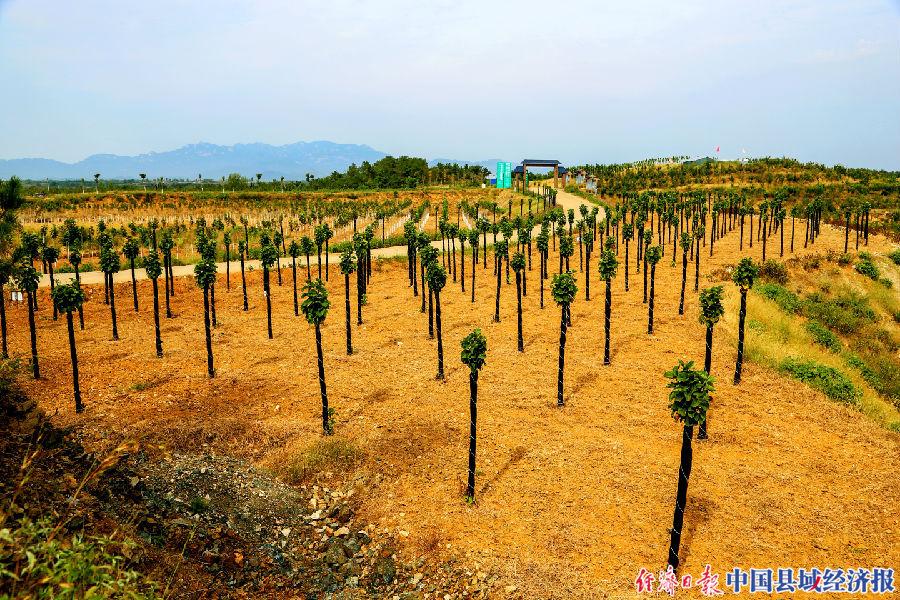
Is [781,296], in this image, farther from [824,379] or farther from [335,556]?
[335,556]

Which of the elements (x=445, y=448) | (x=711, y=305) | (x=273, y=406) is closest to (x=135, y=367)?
(x=273, y=406)

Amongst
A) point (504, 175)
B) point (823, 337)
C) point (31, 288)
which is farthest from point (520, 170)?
point (31, 288)

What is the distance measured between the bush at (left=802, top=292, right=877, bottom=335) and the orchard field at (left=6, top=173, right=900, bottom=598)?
0.84 feet

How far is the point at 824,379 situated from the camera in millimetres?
34969

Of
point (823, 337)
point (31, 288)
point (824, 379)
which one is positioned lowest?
point (824, 379)

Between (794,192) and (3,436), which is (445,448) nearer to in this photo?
(3,436)

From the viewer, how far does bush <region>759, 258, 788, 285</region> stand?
57.8 meters

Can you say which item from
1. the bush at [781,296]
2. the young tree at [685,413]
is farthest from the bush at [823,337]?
the young tree at [685,413]

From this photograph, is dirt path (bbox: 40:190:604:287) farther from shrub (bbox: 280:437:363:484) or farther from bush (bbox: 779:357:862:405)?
bush (bbox: 779:357:862:405)

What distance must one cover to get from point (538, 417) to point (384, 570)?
1324 cm

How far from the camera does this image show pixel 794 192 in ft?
361

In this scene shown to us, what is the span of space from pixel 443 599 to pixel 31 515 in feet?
40.3

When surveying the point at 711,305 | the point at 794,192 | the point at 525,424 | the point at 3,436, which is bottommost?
the point at 525,424

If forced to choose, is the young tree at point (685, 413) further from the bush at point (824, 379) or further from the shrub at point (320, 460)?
the bush at point (824, 379)
